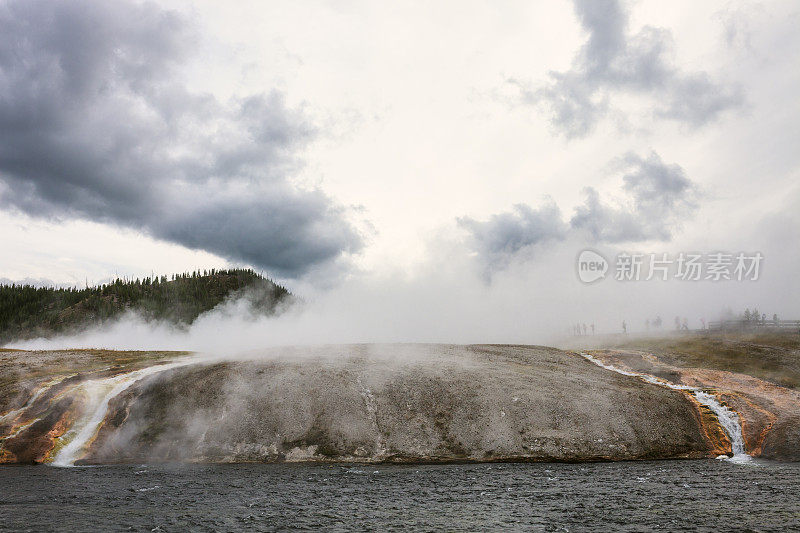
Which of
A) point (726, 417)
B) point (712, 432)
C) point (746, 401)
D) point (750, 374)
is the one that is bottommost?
point (712, 432)

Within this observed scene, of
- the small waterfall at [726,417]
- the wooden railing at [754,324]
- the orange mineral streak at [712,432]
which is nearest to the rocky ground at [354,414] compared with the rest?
the orange mineral streak at [712,432]

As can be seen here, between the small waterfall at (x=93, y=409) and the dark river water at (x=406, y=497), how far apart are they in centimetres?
245

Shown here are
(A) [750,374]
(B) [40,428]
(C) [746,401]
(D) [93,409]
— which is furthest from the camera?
(A) [750,374]

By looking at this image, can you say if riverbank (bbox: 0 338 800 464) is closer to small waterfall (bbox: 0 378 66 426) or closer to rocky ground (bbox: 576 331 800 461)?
small waterfall (bbox: 0 378 66 426)

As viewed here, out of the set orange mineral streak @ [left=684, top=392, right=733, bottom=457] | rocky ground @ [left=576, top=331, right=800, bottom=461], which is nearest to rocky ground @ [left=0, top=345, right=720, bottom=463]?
orange mineral streak @ [left=684, top=392, right=733, bottom=457]

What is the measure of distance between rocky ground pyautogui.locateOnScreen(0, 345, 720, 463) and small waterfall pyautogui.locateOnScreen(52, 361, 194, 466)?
1.98ft

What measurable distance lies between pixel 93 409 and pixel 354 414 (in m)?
22.6

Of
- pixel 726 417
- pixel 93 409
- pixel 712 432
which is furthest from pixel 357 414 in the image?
pixel 726 417

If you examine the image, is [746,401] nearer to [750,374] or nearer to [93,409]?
[750,374]

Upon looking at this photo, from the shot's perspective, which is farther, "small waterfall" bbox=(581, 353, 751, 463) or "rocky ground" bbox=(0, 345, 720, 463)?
"small waterfall" bbox=(581, 353, 751, 463)

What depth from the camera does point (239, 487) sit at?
88.8ft

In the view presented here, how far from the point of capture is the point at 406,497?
24.8 metres

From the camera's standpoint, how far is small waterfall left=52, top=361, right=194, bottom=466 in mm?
35156

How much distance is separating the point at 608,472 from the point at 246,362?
109ft
